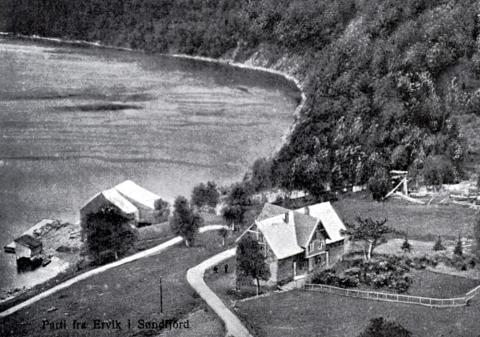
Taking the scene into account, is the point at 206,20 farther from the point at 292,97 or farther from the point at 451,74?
the point at 451,74

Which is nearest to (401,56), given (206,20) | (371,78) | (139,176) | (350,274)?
(371,78)

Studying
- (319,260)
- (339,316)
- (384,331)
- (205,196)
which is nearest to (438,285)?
(339,316)

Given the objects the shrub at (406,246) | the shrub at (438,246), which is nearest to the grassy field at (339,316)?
the shrub at (438,246)

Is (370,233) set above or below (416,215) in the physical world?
below

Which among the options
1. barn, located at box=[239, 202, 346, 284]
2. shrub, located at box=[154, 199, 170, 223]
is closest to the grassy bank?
shrub, located at box=[154, 199, 170, 223]

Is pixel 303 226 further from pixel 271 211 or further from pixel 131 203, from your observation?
pixel 131 203
